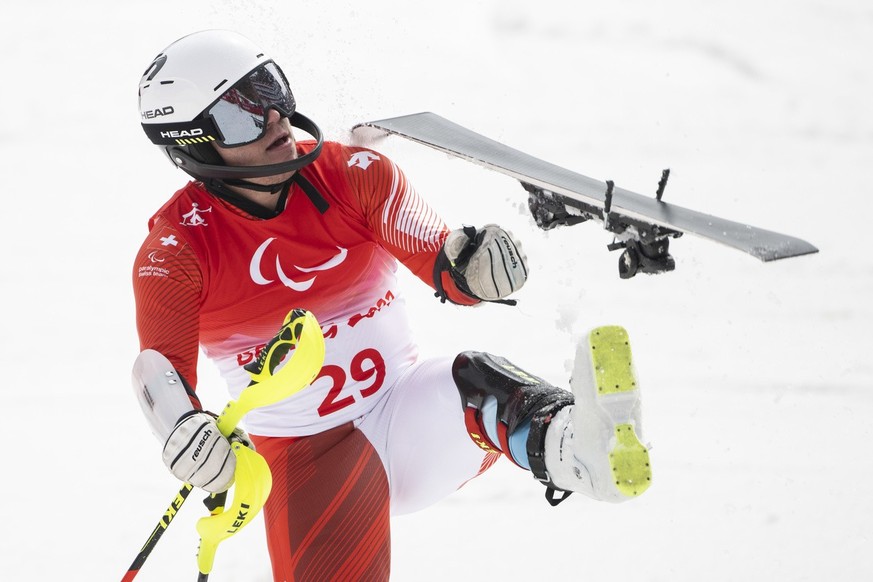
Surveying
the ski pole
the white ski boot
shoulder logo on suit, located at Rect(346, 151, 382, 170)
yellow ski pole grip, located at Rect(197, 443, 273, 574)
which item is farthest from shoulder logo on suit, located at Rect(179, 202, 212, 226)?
the white ski boot

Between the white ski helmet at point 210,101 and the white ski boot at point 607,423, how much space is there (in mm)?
958

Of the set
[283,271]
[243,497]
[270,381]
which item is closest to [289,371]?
[270,381]

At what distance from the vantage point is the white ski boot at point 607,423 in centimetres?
217

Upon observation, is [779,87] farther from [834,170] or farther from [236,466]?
[236,466]

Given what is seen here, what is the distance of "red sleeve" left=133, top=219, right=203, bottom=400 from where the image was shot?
252cm

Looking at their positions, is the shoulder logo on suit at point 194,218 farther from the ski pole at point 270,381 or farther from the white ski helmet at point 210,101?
the ski pole at point 270,381

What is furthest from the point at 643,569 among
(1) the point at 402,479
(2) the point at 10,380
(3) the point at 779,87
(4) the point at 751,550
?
(3) the point at 779,87

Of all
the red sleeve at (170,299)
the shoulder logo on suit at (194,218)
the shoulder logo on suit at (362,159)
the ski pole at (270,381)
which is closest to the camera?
the ski pole at (270,381)

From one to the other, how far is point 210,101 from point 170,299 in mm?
537

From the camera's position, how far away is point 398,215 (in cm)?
280

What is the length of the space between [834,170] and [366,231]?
3651 millimetres

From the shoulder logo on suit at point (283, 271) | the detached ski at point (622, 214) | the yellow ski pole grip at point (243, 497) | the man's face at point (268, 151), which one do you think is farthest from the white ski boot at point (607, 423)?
the man's face at point (268, 151)

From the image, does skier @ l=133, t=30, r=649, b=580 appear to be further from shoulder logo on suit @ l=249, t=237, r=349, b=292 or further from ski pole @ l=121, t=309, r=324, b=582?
ski pole @ l=121, t=309, r=324, b=582

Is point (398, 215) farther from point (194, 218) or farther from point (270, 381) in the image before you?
point (270, 381)
